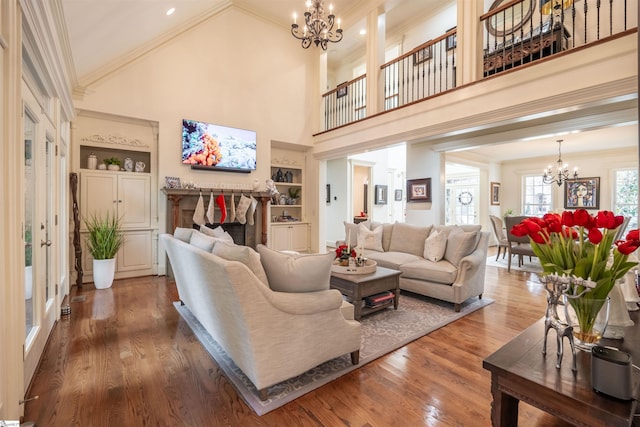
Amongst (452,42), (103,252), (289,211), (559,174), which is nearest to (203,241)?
(103,252)

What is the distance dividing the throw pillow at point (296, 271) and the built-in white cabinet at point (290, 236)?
4.63 meters

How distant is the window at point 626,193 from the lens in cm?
729

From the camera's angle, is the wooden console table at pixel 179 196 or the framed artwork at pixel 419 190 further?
the framed artwork at pixel 419 190

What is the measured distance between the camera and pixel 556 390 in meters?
1.05

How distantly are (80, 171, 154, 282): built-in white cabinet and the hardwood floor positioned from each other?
1847 mm

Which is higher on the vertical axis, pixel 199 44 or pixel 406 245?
pixel 199 44

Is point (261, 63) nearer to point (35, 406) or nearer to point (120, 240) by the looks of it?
point (120, 240)

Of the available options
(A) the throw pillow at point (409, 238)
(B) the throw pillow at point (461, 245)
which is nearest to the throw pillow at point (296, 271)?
(B) the throw pillow at point (461, 245)

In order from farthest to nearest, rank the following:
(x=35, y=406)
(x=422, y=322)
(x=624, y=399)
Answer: (x=422, y=322)
(x=35, y=406)
(x=624, y=399)

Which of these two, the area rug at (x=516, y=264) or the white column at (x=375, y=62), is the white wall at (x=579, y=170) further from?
the white column at (x=375, y=62)

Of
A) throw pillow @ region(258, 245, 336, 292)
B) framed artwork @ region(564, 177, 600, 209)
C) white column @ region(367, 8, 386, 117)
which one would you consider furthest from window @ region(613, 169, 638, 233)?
throw pillow @ region(258, 245, 336, 292)

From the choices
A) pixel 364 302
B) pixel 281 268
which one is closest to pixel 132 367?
pixel 281 268

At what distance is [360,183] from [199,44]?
5.48 m

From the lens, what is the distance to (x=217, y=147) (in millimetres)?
5559
